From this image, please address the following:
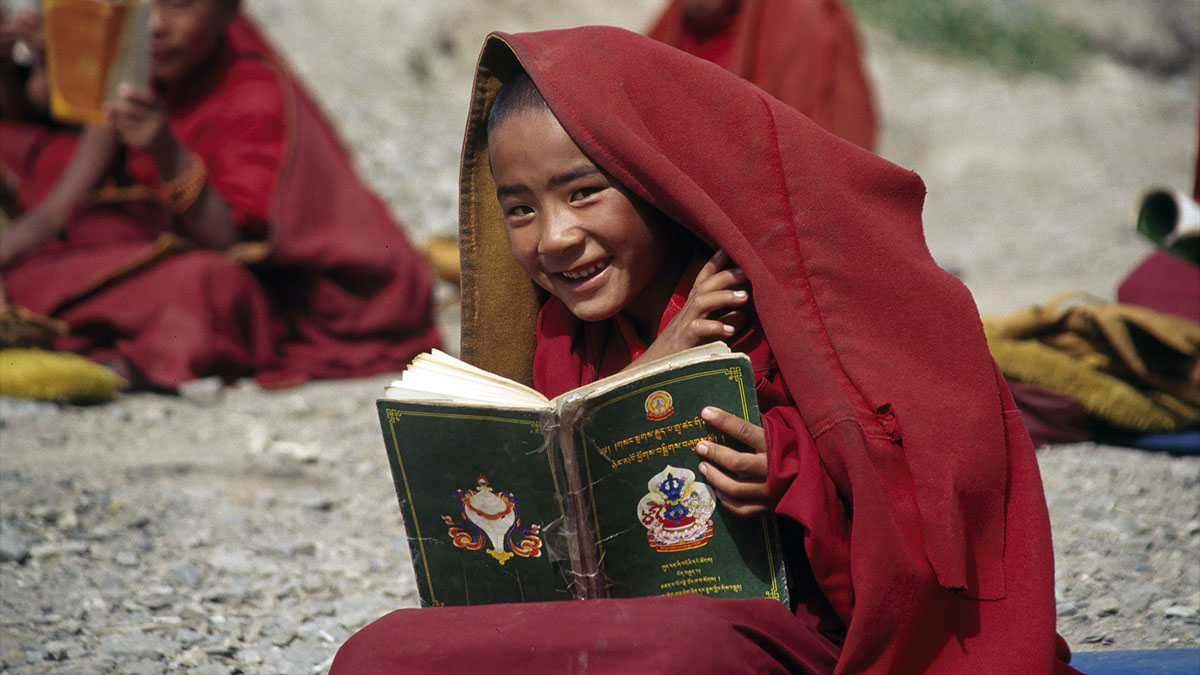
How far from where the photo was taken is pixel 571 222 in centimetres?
198

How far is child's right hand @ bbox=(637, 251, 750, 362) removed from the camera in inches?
74.3

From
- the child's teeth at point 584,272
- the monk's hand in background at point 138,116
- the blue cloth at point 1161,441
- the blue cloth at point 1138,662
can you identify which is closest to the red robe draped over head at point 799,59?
the blue cloth at point 1161,441

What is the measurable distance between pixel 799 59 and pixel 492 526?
488 cm

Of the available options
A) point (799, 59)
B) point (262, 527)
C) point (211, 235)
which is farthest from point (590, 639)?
point (799, 59)

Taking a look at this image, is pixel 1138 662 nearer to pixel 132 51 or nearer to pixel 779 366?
pixel 779 366

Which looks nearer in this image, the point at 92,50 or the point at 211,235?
the point at 92,50

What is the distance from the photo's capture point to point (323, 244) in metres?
5.90

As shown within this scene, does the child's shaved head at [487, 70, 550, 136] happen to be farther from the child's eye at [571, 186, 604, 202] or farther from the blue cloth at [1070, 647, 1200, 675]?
the blue cloth at [1070, 647, 1200, 675]

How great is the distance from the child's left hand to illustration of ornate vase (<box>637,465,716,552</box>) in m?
0.04

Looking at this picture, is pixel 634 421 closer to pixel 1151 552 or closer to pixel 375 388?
pixel 1151 552

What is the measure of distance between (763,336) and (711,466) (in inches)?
10.5

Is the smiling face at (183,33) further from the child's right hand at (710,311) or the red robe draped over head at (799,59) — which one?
the child's right hand at (710,311)

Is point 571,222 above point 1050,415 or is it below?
above

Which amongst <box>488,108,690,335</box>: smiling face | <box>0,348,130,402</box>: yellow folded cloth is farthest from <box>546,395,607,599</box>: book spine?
<box>0,348,130,402</box>: yellow folded cloth
